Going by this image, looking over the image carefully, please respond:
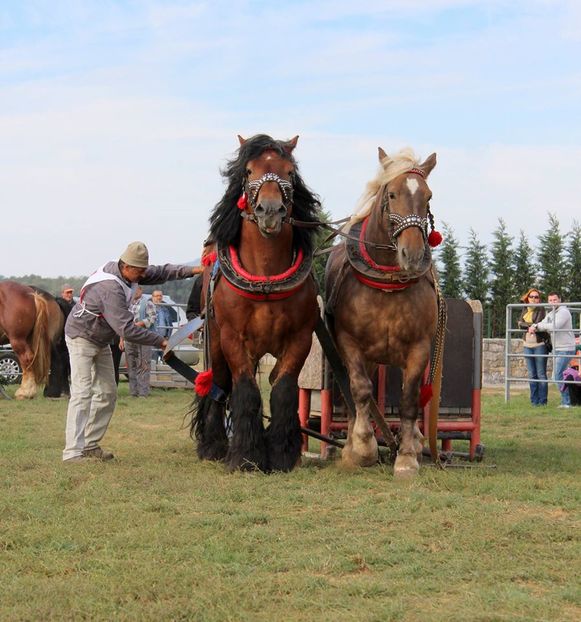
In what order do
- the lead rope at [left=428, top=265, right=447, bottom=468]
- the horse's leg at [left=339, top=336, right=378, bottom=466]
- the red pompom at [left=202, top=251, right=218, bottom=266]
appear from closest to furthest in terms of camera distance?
the horse's leg at [left=339, top=336, right=378, bottom=466]
the lead rope at [left=428, top=265, right=447, bottom=468]
the red pompom at [left=202, top=251, right=218, bottom=266]

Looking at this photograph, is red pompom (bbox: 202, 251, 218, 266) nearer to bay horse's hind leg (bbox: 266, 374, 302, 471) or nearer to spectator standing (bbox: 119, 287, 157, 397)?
bay horse's hind leg (bbox: 266, 374, 302, 471)

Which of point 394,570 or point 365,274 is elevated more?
point 365,274

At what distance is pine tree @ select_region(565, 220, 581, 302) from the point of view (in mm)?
23797

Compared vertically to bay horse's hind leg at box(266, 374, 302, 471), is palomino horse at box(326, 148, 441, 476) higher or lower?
higher

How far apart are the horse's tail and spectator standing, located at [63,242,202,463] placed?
7644 mm

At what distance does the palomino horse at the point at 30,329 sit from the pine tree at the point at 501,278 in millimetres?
12396

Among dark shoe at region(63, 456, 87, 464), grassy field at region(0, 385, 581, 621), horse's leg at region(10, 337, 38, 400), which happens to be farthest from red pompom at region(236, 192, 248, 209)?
horse's leg at region(10, 337, 38, 400)

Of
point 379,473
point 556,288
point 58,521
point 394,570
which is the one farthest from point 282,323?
point 556,288

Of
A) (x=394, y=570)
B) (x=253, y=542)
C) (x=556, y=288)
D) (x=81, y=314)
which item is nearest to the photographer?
(x=394, y=570)

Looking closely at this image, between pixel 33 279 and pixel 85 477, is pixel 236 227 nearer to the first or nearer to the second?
pixel 85 477

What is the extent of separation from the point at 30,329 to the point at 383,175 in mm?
10048

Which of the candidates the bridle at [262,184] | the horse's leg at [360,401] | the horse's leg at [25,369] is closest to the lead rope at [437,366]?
the horse's leg at [360,401]

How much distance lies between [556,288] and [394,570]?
20646mm

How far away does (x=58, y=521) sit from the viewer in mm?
5344
